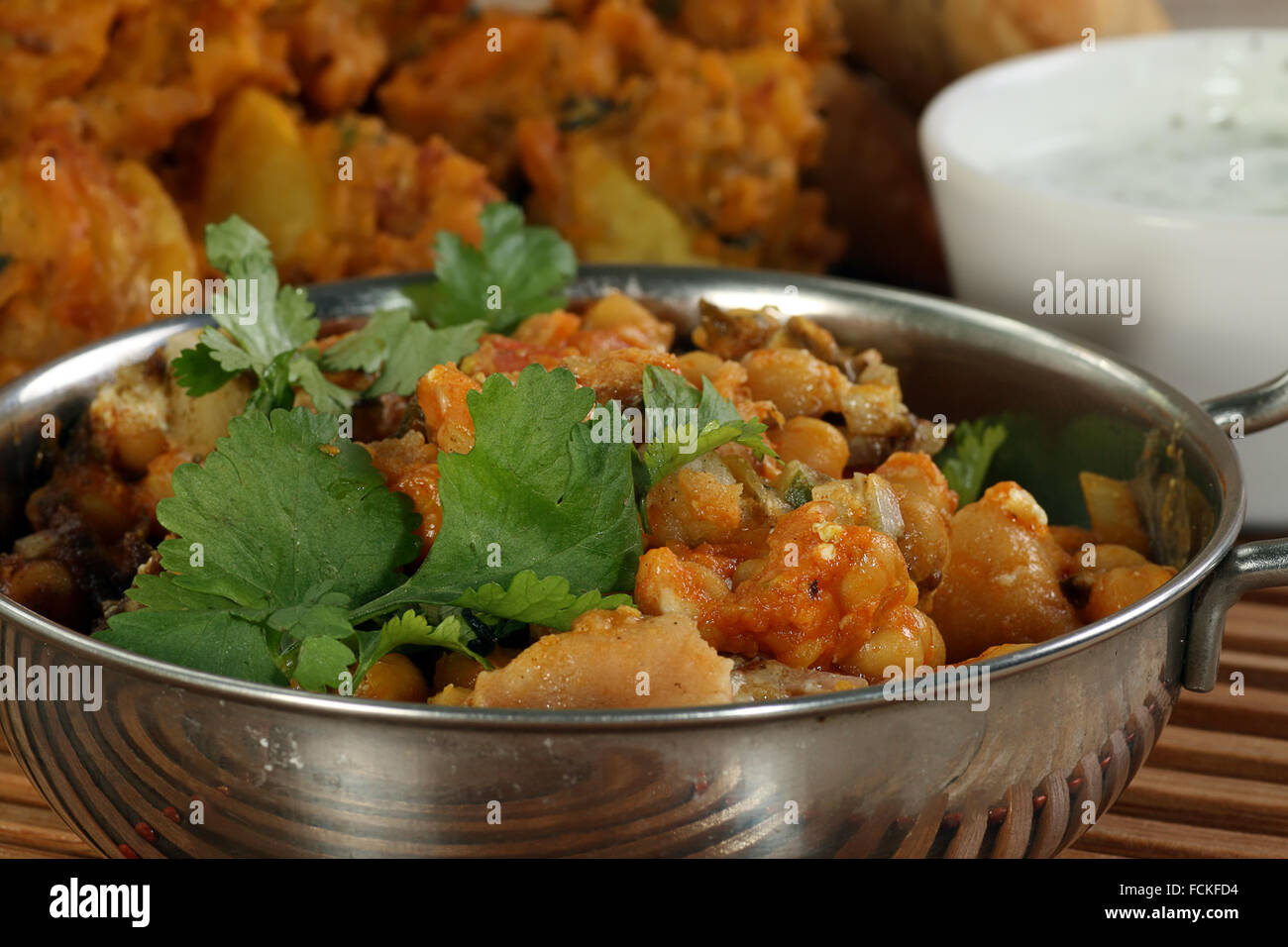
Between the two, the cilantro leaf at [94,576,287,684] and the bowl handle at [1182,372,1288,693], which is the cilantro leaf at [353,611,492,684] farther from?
the bowl handle at [1182,372,1288,693]

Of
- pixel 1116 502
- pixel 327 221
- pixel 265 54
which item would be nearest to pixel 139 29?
pixel 265 54

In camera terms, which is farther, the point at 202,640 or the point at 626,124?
the point at 626,124

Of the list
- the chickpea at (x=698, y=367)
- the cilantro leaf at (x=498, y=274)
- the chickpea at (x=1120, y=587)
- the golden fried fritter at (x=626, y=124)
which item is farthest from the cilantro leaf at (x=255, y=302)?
the chickpea at (x=1120, y=587)

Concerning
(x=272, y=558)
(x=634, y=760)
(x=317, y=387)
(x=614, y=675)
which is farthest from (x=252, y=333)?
(x=634, y=760)

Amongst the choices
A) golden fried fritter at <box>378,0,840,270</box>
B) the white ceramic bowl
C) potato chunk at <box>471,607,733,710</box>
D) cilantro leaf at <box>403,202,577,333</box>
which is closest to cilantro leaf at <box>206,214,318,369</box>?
cilantro leaf at <box>403,202,577,333</box>

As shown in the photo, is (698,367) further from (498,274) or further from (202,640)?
A: (202,640)
